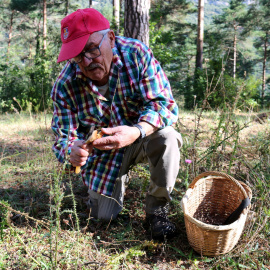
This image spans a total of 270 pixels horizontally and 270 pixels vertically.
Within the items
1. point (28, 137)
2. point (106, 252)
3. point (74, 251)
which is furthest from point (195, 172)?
point (28, 137)

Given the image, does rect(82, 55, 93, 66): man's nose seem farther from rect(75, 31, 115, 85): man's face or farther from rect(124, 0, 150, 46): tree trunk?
rect(124, 0, 150, 46): tree trunk

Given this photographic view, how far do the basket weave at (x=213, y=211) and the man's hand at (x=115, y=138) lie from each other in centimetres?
56

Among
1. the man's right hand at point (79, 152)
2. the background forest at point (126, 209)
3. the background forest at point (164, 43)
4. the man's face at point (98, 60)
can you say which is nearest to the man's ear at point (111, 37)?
the man's face at point (98, 60)

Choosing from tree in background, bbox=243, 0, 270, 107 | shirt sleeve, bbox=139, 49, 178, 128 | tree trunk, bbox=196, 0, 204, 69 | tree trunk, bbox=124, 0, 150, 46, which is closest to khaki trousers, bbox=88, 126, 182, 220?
shirt sleeve, bbox=139, 49, 178, 128

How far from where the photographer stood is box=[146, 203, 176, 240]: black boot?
6.84 ft

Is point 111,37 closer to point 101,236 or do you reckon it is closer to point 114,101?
point 114,101

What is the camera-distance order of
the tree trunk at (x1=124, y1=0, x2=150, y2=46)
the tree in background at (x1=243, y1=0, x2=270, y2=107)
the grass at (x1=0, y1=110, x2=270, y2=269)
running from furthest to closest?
the tree in background at (x1=243, y1=0, x2=270, y2=107) < the tree trunk at (x1=124, y1=0, x2=150, y2=46) < the grass at (x1=0, y1=110, x2=270, y2=269)

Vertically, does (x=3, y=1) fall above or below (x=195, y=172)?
above

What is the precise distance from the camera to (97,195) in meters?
2.47

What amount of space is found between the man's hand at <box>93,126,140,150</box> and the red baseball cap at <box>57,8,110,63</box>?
552 millimetres

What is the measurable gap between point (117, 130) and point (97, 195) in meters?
0.87

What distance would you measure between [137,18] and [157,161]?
7.44 feet

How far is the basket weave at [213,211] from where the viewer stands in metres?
1.80

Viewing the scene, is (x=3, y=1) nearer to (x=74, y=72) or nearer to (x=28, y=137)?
(x=28, y=137)
